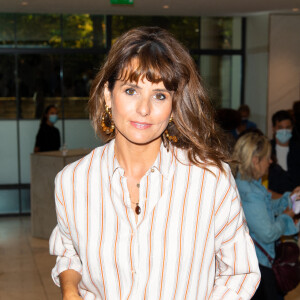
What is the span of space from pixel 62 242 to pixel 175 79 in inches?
26.6

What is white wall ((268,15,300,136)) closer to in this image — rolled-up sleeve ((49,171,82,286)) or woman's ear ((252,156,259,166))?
woman's ear ((252,156,259,166))

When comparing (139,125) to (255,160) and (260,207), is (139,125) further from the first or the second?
(255,160)

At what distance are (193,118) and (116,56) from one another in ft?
1.01

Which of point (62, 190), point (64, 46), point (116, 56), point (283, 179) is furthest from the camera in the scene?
point (64, 46)

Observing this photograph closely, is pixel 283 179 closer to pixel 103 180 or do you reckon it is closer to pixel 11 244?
pixel 103 180

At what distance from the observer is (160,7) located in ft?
29.9

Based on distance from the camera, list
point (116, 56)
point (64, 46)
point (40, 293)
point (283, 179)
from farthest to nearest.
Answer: point (64, 46)
point (40, 293)
point (283, 179)
point (116, 56)

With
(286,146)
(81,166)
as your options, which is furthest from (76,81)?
(81,166)

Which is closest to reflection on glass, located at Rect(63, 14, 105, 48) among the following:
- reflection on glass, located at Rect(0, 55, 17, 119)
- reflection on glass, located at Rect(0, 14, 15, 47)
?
reflection on glass, located at Rect(0, 14, 15, 47)

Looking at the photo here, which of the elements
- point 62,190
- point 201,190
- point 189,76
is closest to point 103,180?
point 62,190

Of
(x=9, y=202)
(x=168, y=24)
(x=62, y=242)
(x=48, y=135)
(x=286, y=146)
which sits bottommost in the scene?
(x=9, y=202)

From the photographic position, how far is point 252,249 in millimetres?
1670

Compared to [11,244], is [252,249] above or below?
above

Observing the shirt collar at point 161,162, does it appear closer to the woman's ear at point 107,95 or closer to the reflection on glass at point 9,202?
the woman's ear at point 107,95
